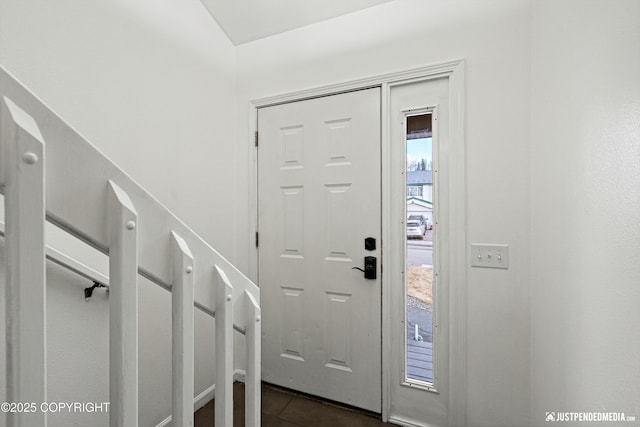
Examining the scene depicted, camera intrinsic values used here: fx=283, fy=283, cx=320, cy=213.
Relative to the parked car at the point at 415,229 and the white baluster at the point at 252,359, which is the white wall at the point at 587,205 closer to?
the parked car at the point at 415,229

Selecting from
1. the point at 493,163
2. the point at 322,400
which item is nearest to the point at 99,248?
the point at 493,163

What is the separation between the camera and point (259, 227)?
216cm

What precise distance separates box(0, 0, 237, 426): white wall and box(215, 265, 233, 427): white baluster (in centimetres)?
90

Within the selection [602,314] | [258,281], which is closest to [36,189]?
[602,314]

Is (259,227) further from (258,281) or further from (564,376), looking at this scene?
(564,376)

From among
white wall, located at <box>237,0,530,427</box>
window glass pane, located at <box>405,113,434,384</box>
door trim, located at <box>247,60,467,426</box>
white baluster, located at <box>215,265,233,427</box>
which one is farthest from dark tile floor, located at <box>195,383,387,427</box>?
white baluster, located at <box>215,265,233,427</box>

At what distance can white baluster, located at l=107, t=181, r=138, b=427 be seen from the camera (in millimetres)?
553

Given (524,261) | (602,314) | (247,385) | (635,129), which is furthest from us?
(524,261)

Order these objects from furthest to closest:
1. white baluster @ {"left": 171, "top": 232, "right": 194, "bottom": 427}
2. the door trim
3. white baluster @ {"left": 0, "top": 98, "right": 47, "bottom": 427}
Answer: the door trim < white baluster @ {"left": 171, "top": 232, "right": 194, "bottom": 427} < white baluster @ {"left": 0, "top": 98, "right": 47, "bottom": 427}

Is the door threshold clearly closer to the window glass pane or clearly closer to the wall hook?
the window glass pane

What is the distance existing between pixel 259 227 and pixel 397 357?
1.29m

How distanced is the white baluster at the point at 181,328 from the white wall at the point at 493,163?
4.77 ft

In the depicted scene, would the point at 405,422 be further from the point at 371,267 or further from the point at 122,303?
the point at 122,303

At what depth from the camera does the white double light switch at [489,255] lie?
1508 mm
